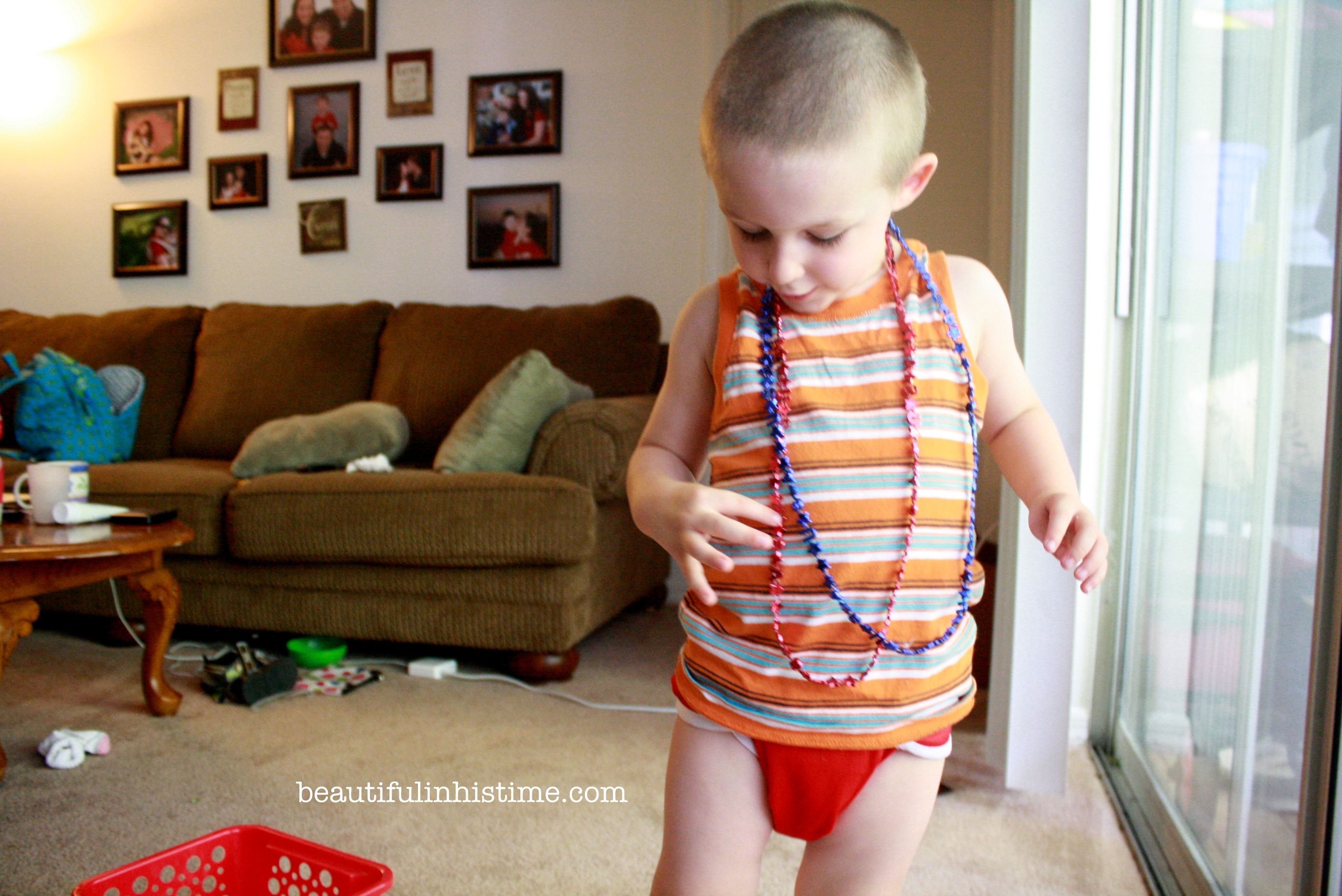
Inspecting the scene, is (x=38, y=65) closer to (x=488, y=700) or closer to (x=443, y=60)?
(x=443, y=60)

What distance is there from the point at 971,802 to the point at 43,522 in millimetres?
1820

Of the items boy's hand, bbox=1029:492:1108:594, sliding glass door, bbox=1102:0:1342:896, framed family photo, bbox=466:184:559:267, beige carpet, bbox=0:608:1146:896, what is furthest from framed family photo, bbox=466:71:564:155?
boy's hand, bbox=1029:492:1108:594

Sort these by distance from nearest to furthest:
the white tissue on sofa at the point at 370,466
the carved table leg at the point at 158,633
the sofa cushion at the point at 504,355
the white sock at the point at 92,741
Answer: the white sock at the point at 92,741 → the carved table leg at the point at 158,633 → the white tissue on sofa at the point at 370,466 → the sofa cushion at the point at 504,355

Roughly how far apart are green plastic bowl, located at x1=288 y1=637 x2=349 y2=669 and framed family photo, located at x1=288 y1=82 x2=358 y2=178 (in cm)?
190

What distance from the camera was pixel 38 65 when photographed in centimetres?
383

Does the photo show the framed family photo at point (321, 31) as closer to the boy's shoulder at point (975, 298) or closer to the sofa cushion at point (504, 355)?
the sofa cushion at point (504, 355)

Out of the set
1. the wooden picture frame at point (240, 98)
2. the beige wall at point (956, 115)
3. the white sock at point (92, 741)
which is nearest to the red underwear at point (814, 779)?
the white sock at point (92, 741)

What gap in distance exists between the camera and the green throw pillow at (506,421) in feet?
7.43

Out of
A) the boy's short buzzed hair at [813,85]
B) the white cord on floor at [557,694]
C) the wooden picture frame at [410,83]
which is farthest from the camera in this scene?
the wooden picture frame at [410,83]

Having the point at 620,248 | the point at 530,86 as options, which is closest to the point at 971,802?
the point at 620,248

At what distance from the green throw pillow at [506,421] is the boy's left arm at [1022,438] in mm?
1559

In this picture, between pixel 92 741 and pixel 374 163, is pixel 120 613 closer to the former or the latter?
pixel 92 741

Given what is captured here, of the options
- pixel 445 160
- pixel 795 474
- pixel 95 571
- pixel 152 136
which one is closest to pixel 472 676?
pixel 95 571

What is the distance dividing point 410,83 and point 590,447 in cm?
195
